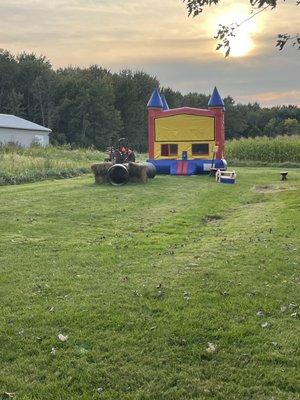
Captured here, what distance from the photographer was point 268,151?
3575 centimetres

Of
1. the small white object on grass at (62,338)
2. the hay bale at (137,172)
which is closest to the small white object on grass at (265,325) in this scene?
the small white object on grass at (62,338)

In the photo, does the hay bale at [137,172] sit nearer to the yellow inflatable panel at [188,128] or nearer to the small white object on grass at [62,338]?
the yellow inflatable panel at [188,128]

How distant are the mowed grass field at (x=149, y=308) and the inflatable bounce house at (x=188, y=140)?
13711 millimetres

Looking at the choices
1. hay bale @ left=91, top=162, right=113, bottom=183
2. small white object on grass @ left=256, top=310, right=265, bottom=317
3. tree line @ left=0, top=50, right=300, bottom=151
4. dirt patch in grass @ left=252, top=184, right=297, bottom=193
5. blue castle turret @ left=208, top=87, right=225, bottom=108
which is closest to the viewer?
small white object on grass @ left=256, top=310, right=265, bottom=317

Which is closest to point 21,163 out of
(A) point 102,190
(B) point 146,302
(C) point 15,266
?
(A) point 102,190

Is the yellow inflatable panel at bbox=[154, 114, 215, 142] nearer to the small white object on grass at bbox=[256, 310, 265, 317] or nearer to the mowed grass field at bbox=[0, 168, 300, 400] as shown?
the mowed grass field at bbox=[0, 168, 300, 400]

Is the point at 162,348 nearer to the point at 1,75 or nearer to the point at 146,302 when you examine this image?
the point at 146,302

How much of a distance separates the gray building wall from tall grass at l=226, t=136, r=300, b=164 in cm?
1889

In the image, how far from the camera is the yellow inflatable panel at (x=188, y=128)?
993 inches

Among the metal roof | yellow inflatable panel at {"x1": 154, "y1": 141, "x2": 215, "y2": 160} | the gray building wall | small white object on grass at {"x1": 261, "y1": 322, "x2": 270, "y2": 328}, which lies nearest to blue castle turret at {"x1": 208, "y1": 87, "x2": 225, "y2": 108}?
yellow inflatable panel at {"x1": 154, "y1": 141, "x2": 215, "y2": 160}

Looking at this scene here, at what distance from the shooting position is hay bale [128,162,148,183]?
19.9 m

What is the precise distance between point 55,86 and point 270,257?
59.1 m

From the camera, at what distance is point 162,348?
4.65 meters

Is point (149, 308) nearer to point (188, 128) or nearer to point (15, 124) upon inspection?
point (188, 128)
